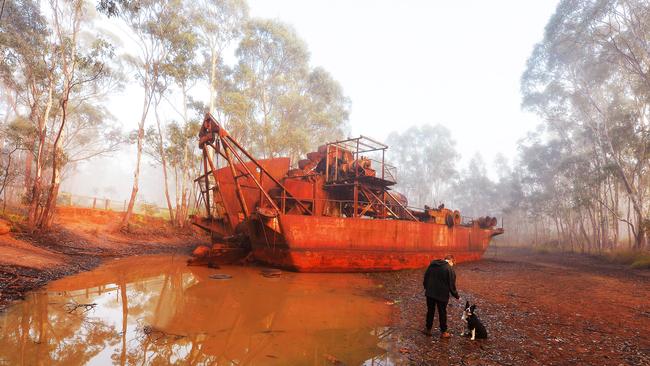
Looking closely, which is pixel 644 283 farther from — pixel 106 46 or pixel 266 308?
pixel 106 46

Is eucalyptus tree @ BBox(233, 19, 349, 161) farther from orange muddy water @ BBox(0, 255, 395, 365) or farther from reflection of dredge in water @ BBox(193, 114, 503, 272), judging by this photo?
orange muddy water @ BBox(0, 255, 395, 365)

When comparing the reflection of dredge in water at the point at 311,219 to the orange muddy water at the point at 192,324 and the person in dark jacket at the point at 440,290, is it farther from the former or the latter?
the person in dark jacket at the point at 440,290

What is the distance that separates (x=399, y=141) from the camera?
63.4 meters

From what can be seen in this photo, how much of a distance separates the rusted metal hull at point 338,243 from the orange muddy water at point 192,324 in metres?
2.07

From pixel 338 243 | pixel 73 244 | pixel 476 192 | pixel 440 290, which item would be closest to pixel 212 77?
pixel 73 244

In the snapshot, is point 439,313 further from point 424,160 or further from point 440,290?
point 424,160

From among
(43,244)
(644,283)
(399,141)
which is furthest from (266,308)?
(399,141)

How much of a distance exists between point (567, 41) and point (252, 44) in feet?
82.4

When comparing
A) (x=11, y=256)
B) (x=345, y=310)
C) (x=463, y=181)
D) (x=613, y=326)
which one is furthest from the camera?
(x=463, y=181)

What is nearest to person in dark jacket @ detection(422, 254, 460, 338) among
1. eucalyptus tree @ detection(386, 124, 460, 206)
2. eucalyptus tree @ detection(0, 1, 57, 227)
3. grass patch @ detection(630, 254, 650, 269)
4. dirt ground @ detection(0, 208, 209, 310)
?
dirt ground @ detection(0, 208, 209, 310)

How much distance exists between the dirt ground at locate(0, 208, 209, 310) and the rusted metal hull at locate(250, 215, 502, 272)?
6.19 metres

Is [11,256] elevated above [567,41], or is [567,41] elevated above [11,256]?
[567,41]

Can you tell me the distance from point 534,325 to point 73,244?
59.3 ft

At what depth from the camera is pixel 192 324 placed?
526 centimetres
